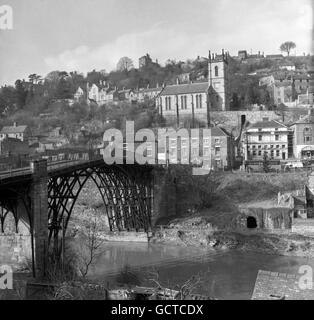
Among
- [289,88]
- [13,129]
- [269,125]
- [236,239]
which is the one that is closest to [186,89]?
[269,125]

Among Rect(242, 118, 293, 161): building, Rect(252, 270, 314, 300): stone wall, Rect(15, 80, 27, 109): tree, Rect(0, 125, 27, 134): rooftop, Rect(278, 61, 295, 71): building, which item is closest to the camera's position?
Rect(252, 270, 314, 300): stone wall

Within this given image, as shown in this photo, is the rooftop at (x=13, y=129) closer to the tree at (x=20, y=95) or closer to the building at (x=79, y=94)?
the tree at (x=20, y=95)

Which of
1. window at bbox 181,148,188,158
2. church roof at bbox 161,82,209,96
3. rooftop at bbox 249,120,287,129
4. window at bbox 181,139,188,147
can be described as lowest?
window at bbox 181,148,188,158

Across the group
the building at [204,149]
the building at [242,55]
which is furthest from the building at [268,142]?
the building at [242,55]

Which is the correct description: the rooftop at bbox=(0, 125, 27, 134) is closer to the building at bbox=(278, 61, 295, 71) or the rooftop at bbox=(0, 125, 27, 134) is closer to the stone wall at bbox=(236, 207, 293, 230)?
the stone wall at bbox=(236, 207, 293, 230)

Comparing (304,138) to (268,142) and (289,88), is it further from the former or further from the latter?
(289,88)

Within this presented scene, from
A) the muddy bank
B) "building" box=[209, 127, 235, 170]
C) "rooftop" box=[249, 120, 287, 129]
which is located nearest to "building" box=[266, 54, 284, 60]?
"rooftop" box=[249, 120, 287, 129]
